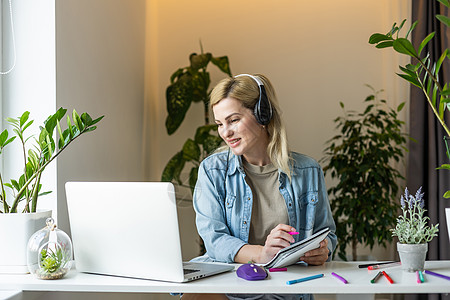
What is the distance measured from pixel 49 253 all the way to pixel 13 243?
0.15 metres

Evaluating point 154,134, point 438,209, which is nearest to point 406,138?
point 438,209

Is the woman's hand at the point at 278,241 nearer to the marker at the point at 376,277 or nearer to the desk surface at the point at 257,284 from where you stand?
the desk surface at the point at 257,284

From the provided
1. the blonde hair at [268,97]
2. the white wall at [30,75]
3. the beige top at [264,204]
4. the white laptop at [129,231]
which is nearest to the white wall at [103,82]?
the white wall at [30,75]

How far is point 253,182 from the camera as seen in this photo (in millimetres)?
1937

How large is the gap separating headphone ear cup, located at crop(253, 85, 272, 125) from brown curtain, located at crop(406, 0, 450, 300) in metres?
1.54

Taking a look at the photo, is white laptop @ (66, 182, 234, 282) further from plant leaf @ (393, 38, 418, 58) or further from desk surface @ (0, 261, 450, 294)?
plant leaf @ (393, 38, 418, 58)

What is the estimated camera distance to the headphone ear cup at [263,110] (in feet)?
6.24

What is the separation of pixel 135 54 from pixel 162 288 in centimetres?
198

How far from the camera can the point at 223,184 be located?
6.22 feet

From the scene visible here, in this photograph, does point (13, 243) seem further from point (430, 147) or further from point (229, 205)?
point (430, 147)

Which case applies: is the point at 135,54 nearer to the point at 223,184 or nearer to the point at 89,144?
the point at 89,144

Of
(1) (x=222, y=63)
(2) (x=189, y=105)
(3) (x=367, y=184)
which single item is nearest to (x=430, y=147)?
(3) (x=367, y=184)

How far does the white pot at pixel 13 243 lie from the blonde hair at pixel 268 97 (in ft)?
2.60

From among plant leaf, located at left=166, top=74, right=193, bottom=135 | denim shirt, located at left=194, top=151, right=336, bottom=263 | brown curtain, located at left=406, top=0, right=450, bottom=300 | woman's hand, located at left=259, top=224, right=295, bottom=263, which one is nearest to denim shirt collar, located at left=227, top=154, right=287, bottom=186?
denim shirt, located at left=194, top=151, right=336, bottom=263
